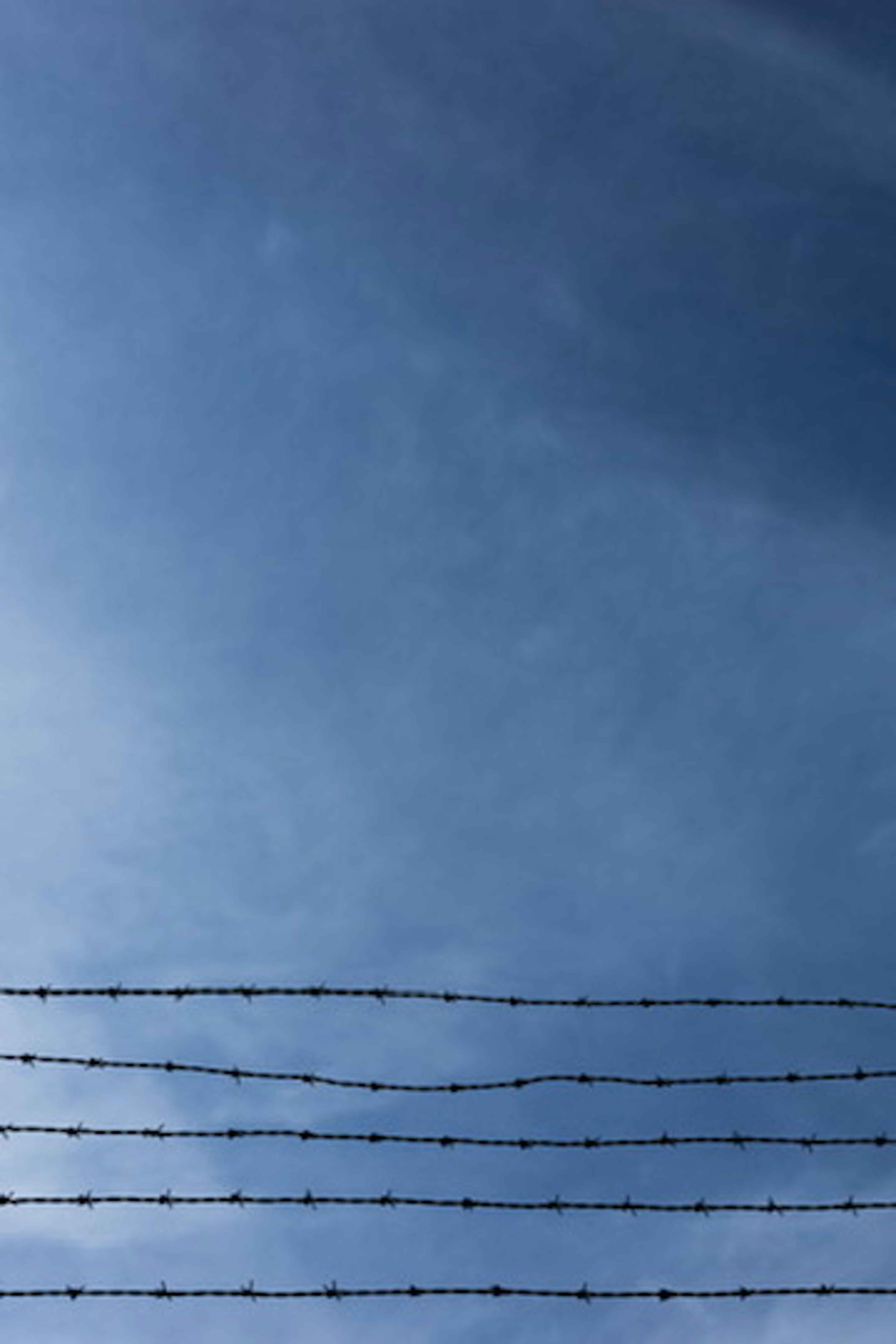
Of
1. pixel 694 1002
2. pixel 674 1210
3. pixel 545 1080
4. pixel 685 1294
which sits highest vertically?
pixel 694 1002

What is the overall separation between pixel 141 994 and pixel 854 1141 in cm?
378

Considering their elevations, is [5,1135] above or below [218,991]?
below

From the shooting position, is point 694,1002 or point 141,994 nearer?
point 141,994

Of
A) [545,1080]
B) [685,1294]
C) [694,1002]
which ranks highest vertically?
[694,1002]

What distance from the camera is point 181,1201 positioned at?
625 cm

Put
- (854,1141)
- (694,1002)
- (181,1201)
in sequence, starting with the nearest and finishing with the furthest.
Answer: (181,1201)
(854,1141)
(694,1002)

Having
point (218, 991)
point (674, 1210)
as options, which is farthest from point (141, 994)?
point (674, 1210)

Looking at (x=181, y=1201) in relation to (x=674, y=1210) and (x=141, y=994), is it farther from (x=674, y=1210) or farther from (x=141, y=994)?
(x=674, y=1210)

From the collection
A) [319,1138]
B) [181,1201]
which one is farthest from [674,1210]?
[181,1201]

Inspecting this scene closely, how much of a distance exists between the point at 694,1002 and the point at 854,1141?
1061 mm

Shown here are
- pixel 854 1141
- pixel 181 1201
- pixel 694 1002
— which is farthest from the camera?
pixel 694 1002

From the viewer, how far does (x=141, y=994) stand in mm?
6523

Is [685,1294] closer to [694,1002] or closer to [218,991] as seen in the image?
[694,1002]

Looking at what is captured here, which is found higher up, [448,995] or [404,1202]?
[448,995]
